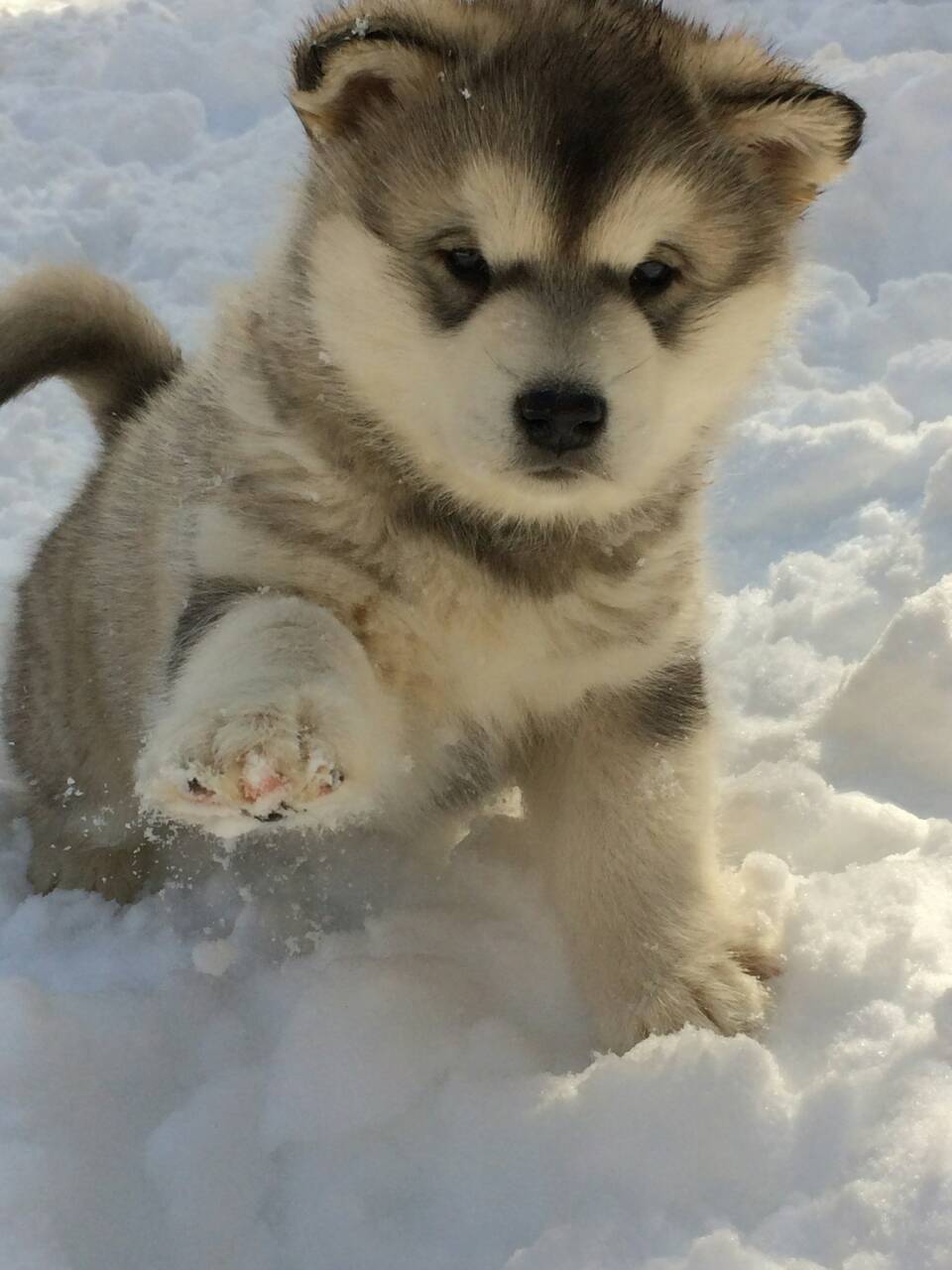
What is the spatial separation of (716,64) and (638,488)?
30.0 inches

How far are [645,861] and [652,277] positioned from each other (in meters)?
1.03

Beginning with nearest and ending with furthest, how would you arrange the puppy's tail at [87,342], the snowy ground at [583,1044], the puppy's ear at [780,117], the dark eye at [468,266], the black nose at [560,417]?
the snowy ground at [583,1044], the black nose at [560,417], the dark eye at [468,266], the puppy's ear at [780,117], the puppy's tail at [87,342]

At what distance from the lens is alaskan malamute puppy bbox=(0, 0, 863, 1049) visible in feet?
6.64

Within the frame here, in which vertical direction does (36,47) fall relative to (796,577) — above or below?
below

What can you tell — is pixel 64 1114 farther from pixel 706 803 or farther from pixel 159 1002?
pixel 706 803

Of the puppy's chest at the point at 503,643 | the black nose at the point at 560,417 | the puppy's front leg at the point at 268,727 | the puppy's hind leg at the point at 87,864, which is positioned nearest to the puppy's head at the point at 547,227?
the black nose at the point at 560,417

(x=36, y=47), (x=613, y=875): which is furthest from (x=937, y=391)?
(x=36, y=47)

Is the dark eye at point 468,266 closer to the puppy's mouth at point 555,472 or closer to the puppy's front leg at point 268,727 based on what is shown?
the puppy's mouth at point 555,472

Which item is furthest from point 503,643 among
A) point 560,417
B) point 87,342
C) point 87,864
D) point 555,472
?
point 87,342

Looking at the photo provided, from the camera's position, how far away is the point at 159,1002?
7.47 feet

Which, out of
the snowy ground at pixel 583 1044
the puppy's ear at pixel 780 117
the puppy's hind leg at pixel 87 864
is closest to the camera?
the snowy ground at pixel 583 1044

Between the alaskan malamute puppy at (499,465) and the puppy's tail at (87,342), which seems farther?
the puppy's tail at (87,342)

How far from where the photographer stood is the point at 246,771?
1.83 metres

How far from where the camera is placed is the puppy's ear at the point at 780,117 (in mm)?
2270
